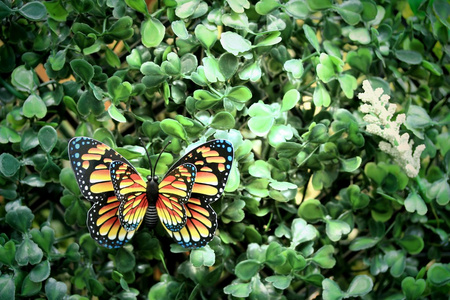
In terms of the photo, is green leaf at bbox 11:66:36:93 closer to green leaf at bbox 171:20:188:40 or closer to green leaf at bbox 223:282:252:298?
green leaf at bbox 171:20:188:40

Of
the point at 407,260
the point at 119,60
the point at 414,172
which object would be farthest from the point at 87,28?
the point at 407,260

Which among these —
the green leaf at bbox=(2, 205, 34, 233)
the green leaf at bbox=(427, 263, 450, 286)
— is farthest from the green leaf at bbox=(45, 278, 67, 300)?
the green leaf at bbox=(427, 263, 450, 286)

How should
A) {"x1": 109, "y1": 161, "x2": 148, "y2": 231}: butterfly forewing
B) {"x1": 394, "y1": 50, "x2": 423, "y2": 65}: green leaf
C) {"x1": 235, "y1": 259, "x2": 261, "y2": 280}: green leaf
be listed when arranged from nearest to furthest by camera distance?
1. {"x1": 109, "y1": 161, "x2": 148, "y2": 231}: butterfly forewing
2. {"x1": 235, "y1": 259, "x2": 261, "y2": 280}: green leaf
3. {"x1": 394, "y1": 50, "x2": 423, "y2": 65}: green leaf

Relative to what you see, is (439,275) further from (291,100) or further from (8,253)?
(8,253)

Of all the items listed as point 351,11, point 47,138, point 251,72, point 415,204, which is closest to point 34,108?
point 47,138

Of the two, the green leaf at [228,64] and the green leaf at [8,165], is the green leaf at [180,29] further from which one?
the green leaf at [8,165]
